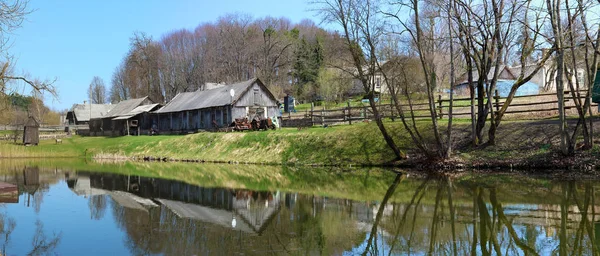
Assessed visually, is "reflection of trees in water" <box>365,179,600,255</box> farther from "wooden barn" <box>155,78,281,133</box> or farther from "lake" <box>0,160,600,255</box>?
"wooden barn" <box>155,78,281,133</box>

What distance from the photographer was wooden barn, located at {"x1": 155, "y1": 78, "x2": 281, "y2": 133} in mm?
44625

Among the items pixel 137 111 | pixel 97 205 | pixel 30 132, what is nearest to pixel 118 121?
pixel 137 111

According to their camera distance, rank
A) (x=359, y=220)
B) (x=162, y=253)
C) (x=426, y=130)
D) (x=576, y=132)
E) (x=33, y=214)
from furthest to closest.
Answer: (x=426, y=130) < (x=576, y=132) < (x=33, y=214) < (x=359, y=220) < (x=162, y=253)

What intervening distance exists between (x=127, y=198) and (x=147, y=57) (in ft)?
219

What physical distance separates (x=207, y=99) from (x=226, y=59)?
3140 cm

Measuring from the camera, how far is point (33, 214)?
42.7ft

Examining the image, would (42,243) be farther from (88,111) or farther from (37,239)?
(88,111)

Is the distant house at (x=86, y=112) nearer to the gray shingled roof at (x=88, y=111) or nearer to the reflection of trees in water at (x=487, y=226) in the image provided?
the gray shingled roof at (x=88, y=111)

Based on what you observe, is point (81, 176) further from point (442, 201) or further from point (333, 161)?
point (442, 201)

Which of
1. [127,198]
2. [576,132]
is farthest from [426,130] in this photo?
[127,198]

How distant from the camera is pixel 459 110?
109ft

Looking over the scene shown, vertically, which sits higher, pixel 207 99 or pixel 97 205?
pixel 207 99

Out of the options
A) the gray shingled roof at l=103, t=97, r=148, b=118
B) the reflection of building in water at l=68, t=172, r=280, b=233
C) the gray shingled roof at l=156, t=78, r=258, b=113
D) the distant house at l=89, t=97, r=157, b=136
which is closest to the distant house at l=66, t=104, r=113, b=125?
the distant house at l=89, t=97, r=157, b=136

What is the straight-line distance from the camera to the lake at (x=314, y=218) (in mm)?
8523
